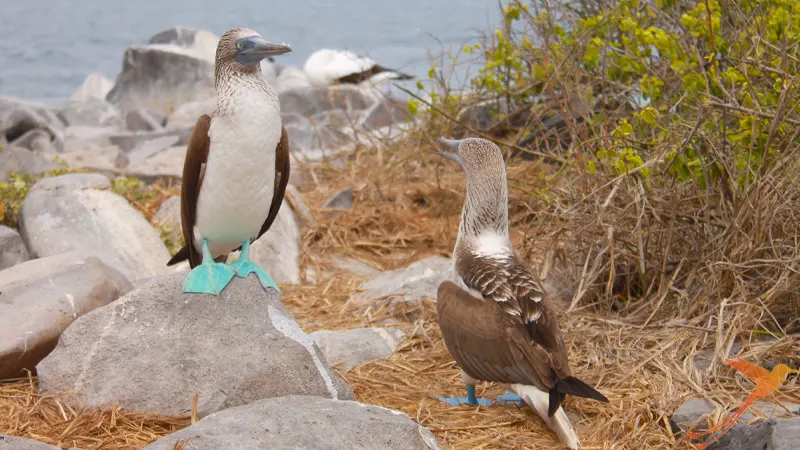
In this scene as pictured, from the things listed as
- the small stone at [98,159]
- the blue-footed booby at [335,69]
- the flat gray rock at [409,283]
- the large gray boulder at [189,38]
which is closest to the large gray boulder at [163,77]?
the large gray boulder at [189,38]

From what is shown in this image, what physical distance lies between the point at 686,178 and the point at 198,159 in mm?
2483

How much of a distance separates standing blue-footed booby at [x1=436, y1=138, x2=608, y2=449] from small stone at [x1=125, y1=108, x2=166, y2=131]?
349 inches

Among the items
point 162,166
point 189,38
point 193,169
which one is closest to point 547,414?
point 193,169

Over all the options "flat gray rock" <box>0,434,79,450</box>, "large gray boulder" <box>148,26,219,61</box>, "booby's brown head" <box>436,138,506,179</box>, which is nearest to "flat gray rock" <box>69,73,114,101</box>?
"large gray boulder" <box>148,26,219,61</box>

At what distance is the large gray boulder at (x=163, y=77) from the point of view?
45.0 ft

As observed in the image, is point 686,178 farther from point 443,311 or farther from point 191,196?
point 191,196

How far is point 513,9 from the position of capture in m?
6.14

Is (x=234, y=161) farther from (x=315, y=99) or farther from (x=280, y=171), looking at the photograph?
(x=315, y=99)

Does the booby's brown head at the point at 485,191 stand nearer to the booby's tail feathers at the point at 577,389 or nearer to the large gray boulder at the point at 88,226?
the booby's tail feathers at the point at 577,389

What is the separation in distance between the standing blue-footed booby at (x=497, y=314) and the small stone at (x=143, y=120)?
29.1 feet

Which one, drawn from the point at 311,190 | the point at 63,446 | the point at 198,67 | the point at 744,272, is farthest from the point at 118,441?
the point at 198,67

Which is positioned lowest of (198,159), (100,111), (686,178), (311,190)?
(100,111)

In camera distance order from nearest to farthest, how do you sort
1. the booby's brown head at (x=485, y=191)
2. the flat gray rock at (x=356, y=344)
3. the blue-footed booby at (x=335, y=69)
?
the booby's brown head at (x=485, y=191) → the flat gray rock at (x=356, y=344) → the blue-footed booby at (x=335, y=69)

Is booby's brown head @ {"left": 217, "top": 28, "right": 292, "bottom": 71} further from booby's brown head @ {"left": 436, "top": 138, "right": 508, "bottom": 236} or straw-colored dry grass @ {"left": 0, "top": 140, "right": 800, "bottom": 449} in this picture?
straw-colored dry grass @ {"left": 0, "top": 140, "right": 800, "bottom": 449}
